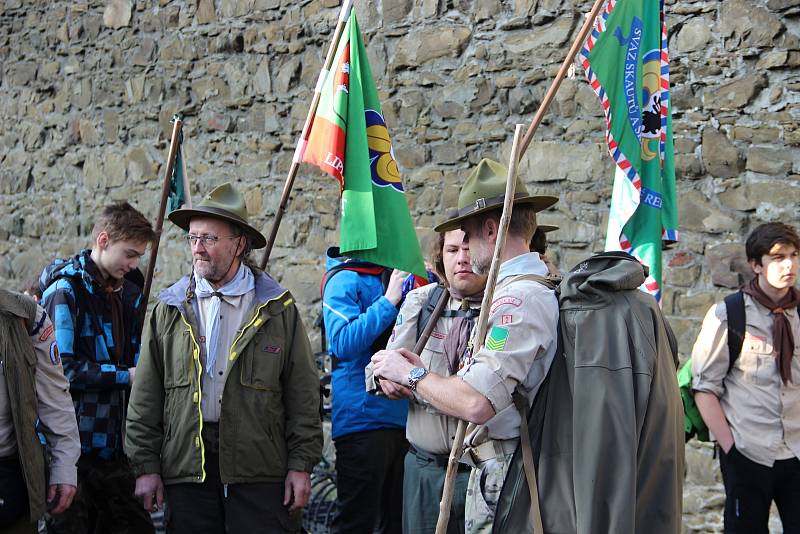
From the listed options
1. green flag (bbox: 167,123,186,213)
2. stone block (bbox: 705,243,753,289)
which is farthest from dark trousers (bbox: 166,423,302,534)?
stone block (bbox: 705,243,753,289)

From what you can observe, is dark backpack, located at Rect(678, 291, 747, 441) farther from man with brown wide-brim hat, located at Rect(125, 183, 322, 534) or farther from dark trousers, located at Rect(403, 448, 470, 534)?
man with brown wide-brim hat, located at Rect(125, 183, 322, 534)

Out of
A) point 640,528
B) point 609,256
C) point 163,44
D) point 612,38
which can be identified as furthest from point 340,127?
point 163,44

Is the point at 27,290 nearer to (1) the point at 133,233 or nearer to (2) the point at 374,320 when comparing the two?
(1) the point at 133,233

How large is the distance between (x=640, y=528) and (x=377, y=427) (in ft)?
5.68

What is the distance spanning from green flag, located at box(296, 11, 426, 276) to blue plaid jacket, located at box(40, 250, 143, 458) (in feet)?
3.67

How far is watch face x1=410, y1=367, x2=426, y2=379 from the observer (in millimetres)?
2689

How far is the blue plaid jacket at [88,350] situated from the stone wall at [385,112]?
9.01 ft

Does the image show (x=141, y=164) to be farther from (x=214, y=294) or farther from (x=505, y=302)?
(x=505, y=302)

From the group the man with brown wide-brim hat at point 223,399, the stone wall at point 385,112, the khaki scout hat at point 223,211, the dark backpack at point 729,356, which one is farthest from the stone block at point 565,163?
the man with brown wide-brim hat at point 223,399

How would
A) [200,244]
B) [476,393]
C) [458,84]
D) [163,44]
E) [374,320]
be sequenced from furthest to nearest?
[163,44], [458,84], [374,320], [200,244], [476,393]

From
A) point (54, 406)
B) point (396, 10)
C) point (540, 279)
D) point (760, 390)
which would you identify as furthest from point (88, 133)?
point (540, 279)

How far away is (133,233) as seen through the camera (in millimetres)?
4078

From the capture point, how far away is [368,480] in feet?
13.2

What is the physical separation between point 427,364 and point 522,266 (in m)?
0.67
